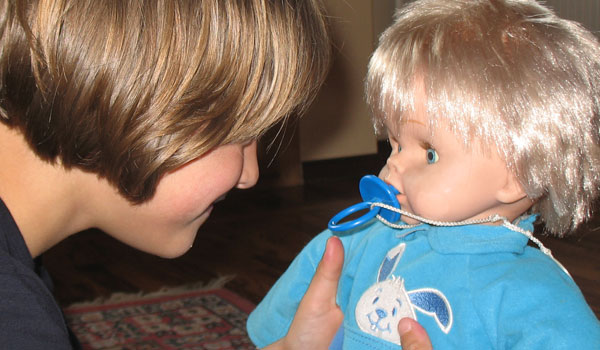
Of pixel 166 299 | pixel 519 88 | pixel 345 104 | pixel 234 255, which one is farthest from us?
pixel 345 104

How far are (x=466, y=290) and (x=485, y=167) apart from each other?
0.40 feet

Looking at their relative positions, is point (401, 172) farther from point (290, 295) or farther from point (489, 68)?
point (290, 295)

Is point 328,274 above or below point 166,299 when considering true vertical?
above

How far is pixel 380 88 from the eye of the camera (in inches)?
28.8

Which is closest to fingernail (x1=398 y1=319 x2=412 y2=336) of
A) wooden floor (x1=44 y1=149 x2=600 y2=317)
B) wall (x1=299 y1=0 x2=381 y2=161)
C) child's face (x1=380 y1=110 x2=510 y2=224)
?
child's face (x1=380 y1=110 x2=510 y2=224)

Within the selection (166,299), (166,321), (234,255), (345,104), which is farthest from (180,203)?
(345,104)

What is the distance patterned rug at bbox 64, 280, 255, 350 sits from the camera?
1597 millimetres

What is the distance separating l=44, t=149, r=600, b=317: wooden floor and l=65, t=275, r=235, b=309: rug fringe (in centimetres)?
3

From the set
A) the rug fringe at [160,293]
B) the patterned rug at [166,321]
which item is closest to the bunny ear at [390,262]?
the patterned rug at [166,321]

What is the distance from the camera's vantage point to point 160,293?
189 centimetres

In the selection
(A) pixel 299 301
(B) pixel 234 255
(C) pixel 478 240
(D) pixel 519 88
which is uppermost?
(D) pixel 519 88

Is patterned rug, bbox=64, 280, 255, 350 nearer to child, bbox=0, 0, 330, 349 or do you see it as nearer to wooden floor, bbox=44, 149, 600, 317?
wooden floor, bbox=44, 149, 600, 317

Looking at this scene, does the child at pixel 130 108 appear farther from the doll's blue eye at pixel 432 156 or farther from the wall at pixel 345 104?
the wall at pixel 345 104

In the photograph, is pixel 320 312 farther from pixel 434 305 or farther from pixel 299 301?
pixel 434 305
